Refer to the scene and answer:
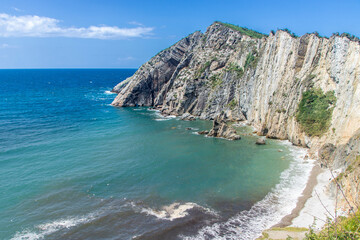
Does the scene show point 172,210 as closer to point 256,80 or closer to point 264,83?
point 264,83

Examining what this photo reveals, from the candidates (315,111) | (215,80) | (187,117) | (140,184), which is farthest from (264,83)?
(140,184)

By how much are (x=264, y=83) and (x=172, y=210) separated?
4609 cm

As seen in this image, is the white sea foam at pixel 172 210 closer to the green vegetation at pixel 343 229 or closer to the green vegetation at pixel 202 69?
the green vegetation at pixel 343 229

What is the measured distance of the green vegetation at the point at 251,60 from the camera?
74.5 m

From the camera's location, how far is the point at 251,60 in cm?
7688

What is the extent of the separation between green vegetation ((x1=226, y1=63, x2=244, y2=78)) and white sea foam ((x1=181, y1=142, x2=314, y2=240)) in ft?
151

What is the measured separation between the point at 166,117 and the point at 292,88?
39403 millimetres

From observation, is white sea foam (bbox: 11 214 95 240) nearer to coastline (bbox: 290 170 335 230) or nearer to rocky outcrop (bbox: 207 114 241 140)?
coastline (bbox: 290 170 335 230)

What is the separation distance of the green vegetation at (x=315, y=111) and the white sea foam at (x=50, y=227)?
1507 inches

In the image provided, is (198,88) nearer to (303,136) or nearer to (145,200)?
(303,136)

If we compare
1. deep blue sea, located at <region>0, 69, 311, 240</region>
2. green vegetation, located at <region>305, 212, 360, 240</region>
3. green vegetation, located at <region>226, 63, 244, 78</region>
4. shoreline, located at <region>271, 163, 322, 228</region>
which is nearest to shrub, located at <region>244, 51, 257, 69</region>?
green vegetation, located at <region>226, 63, 244, 78</region>

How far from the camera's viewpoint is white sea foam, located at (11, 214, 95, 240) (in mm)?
26484

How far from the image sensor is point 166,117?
83.2 metres

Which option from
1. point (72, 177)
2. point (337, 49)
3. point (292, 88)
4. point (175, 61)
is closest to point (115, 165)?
point (72, 177)
